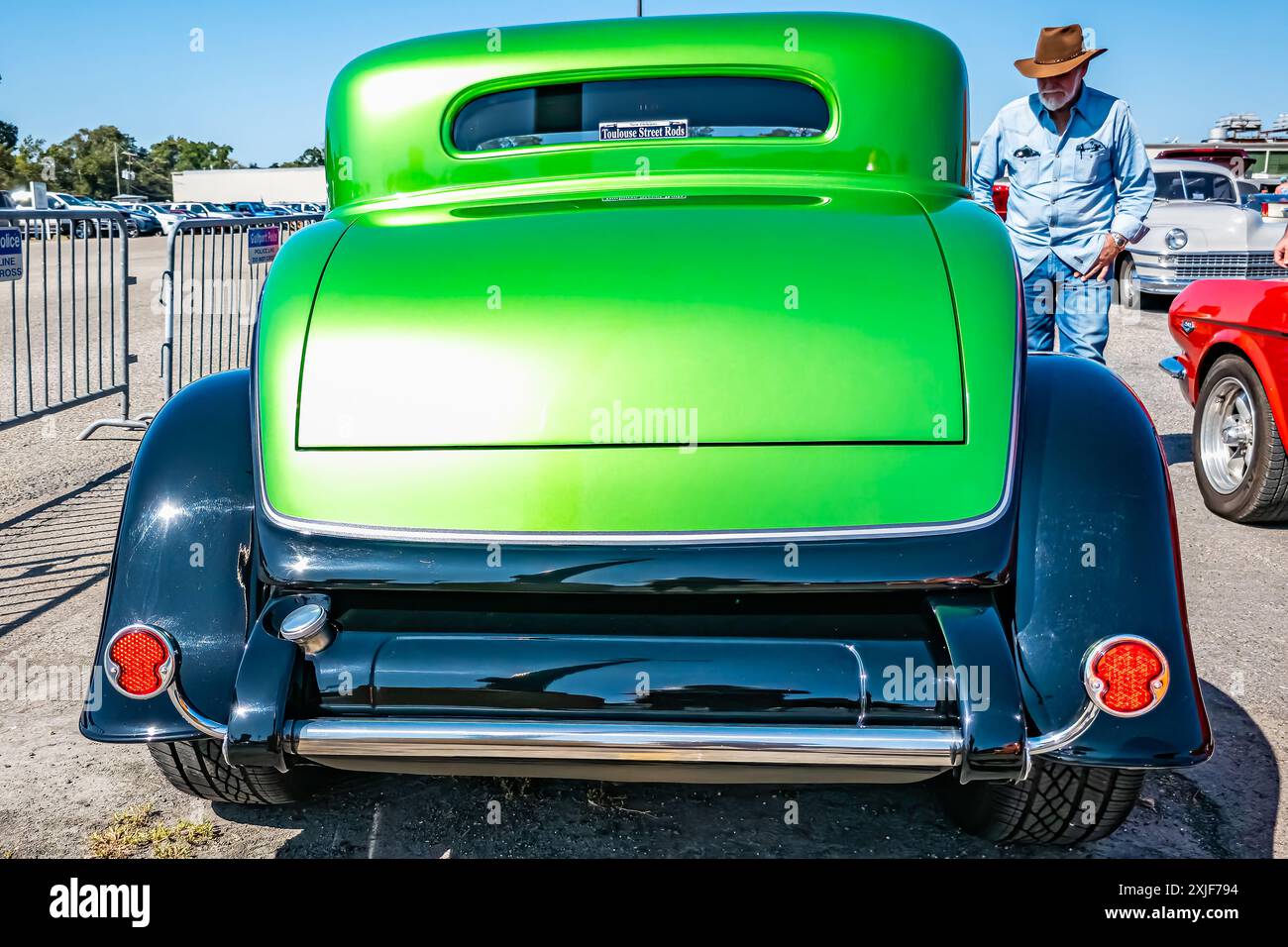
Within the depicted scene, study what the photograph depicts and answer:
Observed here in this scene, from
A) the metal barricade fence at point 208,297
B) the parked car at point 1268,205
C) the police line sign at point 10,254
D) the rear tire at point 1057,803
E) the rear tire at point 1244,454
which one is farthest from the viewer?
the parked car at point 1268,205

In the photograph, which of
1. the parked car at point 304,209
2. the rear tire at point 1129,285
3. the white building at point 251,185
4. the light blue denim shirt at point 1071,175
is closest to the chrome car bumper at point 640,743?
the light blue denim shirt at point 1071,175

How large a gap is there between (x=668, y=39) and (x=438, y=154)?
0.73m

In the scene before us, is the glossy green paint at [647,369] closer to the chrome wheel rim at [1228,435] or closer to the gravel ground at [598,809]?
the gravel ground at [598,809]

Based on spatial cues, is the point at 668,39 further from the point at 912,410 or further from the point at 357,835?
the point at 357,835

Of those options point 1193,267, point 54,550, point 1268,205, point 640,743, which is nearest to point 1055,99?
point 640,743

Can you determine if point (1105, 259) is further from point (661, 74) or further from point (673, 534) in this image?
point (673, 534)

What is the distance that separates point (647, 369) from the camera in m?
2.22

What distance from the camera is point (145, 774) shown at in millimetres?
3086

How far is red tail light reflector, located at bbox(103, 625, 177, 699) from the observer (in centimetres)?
227

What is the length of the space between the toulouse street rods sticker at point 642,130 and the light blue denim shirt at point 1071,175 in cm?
238

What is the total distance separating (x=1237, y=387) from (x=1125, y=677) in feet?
13.2

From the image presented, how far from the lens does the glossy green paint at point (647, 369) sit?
7.14ft

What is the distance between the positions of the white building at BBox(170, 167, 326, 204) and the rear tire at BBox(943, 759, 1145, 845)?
238ft

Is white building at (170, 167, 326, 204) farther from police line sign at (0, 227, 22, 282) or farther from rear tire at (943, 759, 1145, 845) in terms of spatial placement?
rear tire at (943, 759, 1145, 845)
